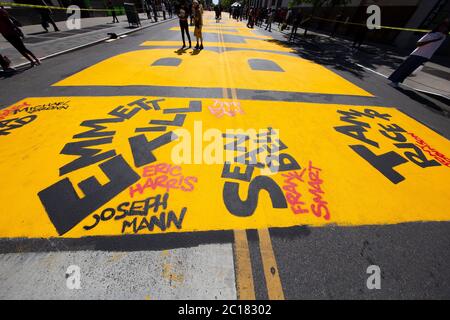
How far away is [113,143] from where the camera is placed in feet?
12.1

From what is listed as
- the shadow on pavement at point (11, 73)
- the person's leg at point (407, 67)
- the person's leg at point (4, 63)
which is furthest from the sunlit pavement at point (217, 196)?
the person's leg at point (407, 67)

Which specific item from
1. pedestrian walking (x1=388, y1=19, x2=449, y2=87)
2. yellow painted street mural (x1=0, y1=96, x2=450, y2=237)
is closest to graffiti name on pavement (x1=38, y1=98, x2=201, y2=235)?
yellow painted street mural (x1=0, y1=96, x2=450, y2=237)

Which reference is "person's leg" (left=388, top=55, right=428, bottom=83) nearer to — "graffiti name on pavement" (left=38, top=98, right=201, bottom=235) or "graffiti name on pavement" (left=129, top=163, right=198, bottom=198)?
"graffiti name on pavement" (left=38, top=98, right=201, bottom=235)

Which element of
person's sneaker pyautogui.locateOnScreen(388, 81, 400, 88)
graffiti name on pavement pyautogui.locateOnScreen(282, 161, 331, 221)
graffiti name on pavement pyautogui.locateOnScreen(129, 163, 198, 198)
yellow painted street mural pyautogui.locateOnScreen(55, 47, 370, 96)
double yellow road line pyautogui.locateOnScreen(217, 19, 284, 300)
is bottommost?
person's sneaker pyautogui.locateOnScreen(388, 81, 400, 88)

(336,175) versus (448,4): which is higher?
(448,4)

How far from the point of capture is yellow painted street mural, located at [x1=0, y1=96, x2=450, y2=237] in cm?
254

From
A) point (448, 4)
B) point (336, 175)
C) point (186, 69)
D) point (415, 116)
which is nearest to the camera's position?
point (336, 175)

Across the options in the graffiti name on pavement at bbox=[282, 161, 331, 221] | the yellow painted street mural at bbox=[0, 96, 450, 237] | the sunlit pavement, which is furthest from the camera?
the graffiti name on pavement at bbox=[282, 161, 331, 221]

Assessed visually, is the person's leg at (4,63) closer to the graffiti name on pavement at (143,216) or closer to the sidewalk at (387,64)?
the graffiti name on pavement at (143,216)

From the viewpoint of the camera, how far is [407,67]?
7.27m

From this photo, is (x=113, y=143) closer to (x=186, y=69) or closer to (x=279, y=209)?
(x=279, y=209)
